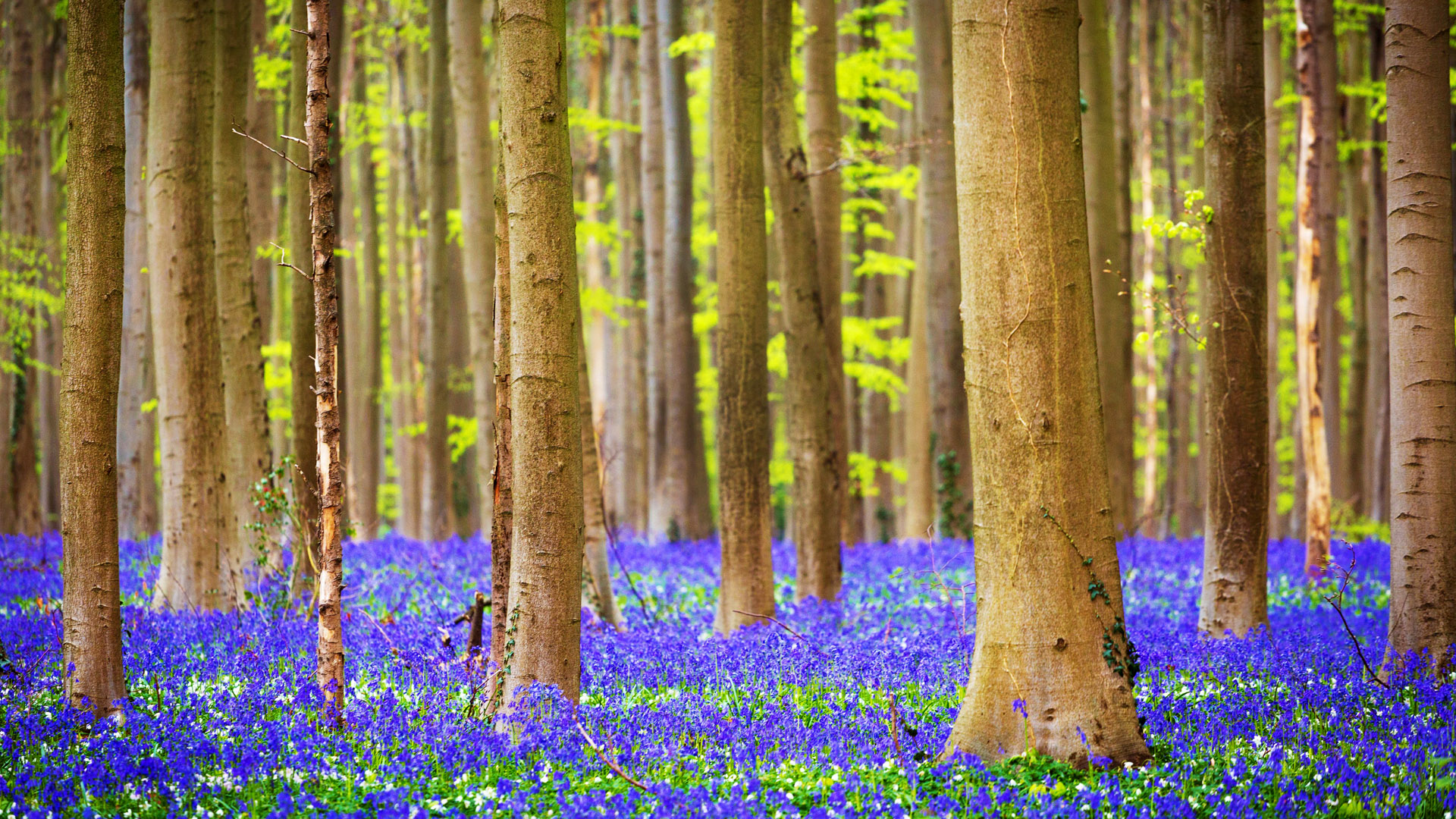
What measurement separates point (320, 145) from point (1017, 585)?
453 centimetres

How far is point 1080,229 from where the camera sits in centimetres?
510

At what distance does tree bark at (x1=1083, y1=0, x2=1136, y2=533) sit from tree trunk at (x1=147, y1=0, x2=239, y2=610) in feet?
31.0

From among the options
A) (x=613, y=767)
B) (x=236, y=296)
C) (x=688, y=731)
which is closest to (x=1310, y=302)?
(x=688, y=731)

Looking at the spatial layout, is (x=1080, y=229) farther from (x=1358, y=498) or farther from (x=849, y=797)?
(x=1358, y=498)

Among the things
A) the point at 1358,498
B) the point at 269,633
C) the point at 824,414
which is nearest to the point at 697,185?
the point at 1358,498

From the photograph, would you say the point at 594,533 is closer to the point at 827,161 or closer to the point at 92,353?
the point at 92,353

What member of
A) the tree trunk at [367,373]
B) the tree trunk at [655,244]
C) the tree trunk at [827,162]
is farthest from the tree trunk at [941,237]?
the tree trunk at [367,373]

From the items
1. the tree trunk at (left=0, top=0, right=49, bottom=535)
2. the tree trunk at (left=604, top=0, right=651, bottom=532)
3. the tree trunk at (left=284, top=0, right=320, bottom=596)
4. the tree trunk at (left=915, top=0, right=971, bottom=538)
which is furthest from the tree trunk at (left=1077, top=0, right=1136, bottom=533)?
the tree trunk at (left=0, top=0, right=49, bottom=535)

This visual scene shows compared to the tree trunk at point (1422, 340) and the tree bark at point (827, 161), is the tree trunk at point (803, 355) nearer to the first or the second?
the tree bark at point (827, 161)

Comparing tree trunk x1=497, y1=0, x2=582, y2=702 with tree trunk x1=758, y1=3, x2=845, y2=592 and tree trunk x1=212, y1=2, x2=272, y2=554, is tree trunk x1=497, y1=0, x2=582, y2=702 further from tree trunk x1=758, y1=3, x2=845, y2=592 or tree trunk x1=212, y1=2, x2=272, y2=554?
tree trunk x1=212, y1=2, x2=272, y2=554

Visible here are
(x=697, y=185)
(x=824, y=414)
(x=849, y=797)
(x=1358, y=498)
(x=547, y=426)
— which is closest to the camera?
(x=849, y=797)

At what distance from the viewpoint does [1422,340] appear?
702cm

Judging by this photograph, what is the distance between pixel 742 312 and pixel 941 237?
5.86m

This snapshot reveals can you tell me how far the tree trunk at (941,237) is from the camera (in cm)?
1326
